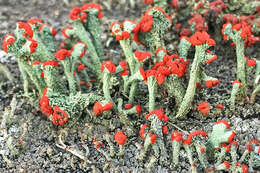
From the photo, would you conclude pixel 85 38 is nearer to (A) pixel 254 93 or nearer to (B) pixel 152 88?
(B) pixel 152 88

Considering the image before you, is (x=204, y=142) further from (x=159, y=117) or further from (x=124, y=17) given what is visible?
(x=124, y=17)

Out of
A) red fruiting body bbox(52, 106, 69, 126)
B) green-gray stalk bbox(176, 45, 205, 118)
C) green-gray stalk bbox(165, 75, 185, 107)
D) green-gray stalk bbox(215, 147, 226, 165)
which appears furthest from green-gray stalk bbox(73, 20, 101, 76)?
green-gray stalk bbox(215, 147, 226, 165)

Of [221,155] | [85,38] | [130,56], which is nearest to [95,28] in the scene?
[85,38]

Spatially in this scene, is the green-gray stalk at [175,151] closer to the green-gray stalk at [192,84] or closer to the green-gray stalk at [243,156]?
the green-gray stalk at [192,84]

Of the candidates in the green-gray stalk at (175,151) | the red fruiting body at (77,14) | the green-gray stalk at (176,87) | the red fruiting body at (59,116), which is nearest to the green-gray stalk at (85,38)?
the red fruiting body at (77,14)

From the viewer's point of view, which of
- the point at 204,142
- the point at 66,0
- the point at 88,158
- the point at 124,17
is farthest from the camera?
the point at 66,0

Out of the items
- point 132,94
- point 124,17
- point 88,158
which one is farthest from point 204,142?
point 124,17

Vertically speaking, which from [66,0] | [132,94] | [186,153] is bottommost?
[186,153]
